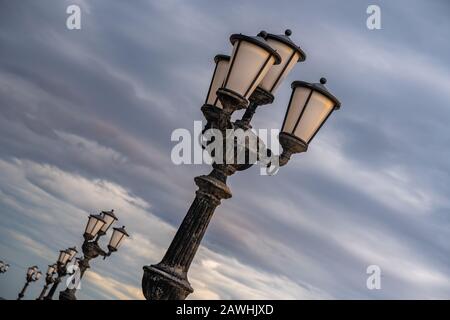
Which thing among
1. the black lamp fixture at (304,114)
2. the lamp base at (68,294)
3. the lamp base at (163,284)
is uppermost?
the black lamp fixture at (304,114)

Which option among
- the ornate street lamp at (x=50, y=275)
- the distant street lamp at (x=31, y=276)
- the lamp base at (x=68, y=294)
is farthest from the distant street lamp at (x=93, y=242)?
the distant street lamp at (x=31, y=276)

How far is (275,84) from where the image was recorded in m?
5.80

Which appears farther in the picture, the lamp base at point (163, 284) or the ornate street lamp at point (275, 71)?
the ornate street lamp at point (275, 71)

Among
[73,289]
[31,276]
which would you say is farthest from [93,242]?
[31,276]

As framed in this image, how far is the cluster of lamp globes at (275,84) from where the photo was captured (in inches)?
186

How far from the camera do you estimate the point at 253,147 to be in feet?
17.2

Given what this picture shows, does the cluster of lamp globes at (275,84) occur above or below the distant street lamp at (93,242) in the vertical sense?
above

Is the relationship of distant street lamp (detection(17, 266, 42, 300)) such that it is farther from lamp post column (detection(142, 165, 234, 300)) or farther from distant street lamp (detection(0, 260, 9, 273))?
lamp post column (detection(142, 165, 234, 300))

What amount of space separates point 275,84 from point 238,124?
2.49ft

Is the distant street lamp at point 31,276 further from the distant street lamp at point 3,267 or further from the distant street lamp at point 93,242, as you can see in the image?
the distant street lamp at point 93,242
